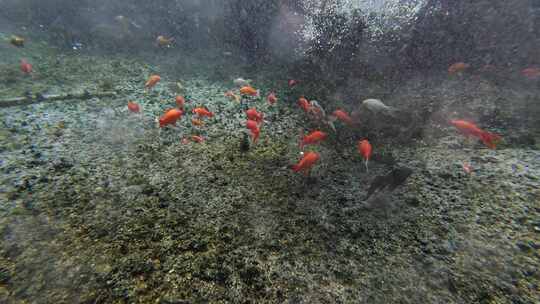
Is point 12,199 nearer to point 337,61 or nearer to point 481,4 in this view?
point 337,61

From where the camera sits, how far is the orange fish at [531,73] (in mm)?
4969

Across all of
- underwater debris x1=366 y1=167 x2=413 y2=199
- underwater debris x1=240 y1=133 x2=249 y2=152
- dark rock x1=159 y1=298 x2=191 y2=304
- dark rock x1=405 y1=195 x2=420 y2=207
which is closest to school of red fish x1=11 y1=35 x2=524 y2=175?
underwater debris x1=240 y1=133 x2=249 y2=152

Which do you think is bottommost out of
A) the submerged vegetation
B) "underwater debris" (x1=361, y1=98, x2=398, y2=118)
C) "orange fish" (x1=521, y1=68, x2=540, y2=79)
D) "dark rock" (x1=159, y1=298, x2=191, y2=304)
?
"dark rock" (x1=159, y1=298, x2=191, y2=304)

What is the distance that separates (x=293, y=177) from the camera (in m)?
3.33

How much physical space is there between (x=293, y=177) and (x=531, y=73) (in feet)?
20.1

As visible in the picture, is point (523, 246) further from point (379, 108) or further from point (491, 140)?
point (379, 108)

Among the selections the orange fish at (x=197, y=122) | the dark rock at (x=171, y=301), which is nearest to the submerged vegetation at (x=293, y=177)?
the dark rock at (x=171, y=301)

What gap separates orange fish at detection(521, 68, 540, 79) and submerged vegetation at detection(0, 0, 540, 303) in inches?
1.4

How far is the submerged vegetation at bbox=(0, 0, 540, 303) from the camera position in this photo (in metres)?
1.96

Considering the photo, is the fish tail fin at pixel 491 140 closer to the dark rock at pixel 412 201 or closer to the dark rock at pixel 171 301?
the dark rock at pixel 412 201

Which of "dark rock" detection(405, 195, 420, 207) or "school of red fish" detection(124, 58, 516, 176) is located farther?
"school of red fish" detection(124, 58, 516, 176)

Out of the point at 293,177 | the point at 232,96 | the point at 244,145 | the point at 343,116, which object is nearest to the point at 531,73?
the point at 343,116

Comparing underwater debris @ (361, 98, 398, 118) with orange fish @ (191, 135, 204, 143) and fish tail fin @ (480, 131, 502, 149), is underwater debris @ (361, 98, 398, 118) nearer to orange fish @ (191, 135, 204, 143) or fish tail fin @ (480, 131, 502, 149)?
fish tail fin @ (480, 131, 502, 149)

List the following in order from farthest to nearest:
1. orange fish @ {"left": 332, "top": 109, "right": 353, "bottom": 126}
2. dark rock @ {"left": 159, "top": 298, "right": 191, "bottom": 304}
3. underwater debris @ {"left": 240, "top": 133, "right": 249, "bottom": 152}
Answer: orange fish @ {"left": 332, "top": 109, "right": 353, "bottom": 126}
underwater debris @ {"left": 240, "top": 133, "right": 249, "bottom": 152}
dark rock @ {"left": 159, "top": 298, "right": 191, "bottom": 304}
